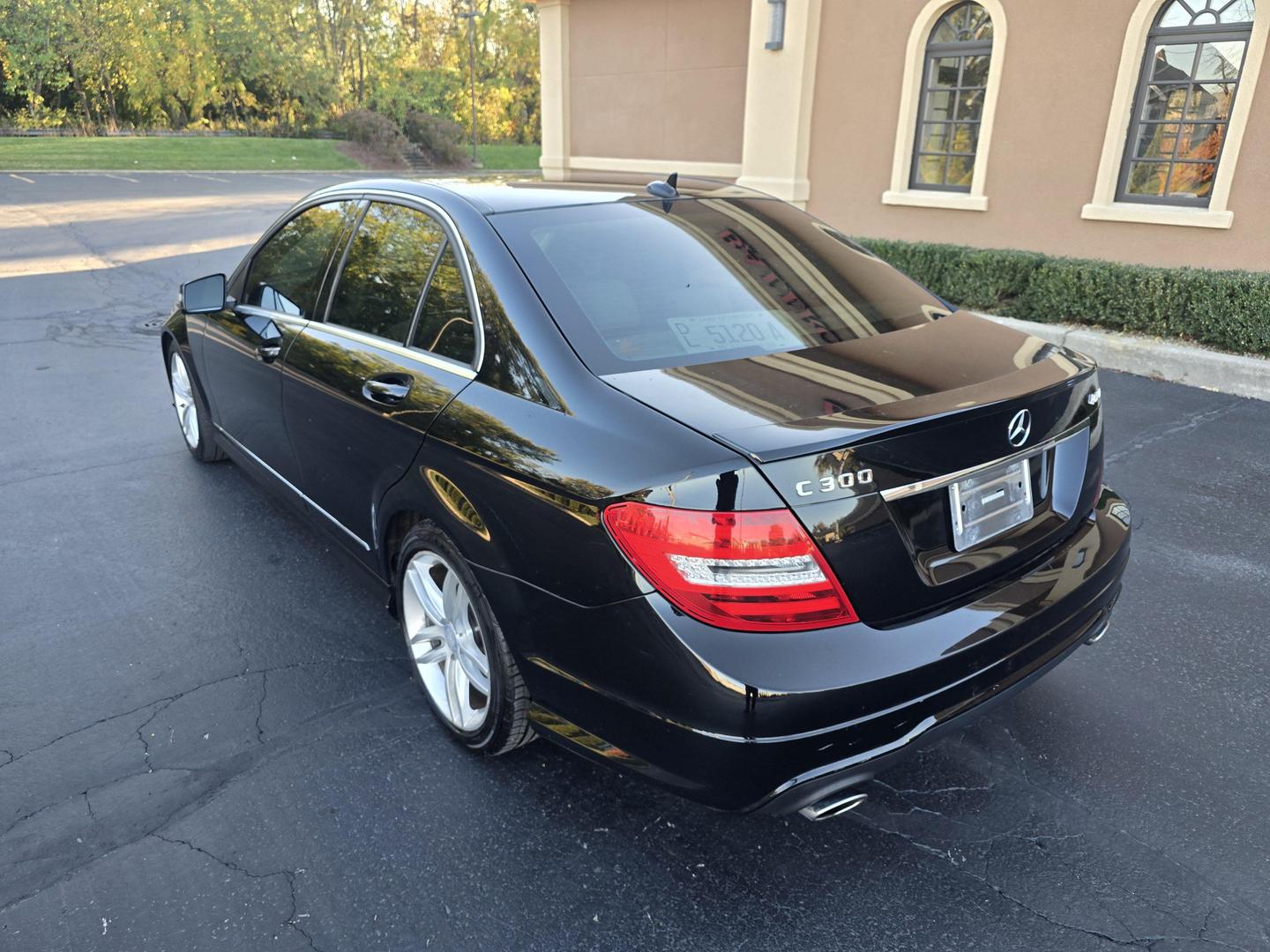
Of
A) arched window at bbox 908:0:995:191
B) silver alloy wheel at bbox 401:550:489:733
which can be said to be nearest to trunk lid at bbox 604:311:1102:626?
silver alloy wheel at bbox 401:550:489:733

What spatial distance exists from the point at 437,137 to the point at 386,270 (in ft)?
134

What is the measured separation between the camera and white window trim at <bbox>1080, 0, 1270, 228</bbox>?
775cm

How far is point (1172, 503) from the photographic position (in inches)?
183

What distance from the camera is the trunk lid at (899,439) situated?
1.93 metres

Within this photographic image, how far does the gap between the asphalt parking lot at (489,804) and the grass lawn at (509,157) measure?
37.9 metres

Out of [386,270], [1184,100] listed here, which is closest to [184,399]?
[386,270]

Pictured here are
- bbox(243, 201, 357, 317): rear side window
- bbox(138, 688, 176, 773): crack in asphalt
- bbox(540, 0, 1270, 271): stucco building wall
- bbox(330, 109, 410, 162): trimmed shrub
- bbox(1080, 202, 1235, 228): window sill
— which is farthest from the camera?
bbox(330, 109, 410, 162): trimmed shrub

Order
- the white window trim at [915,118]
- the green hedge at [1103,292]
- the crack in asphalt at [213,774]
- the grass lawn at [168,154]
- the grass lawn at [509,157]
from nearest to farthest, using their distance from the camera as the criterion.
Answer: the crack in asphalt at [213,774], the green hedge at [1103,292], the white window trim at [915,118], the grass lawn at [168,154], the grass lawn at [509,157]

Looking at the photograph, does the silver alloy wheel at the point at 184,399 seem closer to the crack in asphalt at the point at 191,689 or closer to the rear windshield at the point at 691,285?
the crack in asphalt at the point at 191,689

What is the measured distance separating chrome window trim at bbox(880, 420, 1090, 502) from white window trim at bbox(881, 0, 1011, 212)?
845 centimetres

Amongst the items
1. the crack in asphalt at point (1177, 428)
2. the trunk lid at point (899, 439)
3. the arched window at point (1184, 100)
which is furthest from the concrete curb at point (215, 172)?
the trunk lid at point (899, 439)

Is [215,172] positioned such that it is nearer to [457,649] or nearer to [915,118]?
[915,118]

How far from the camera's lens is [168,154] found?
3164cm

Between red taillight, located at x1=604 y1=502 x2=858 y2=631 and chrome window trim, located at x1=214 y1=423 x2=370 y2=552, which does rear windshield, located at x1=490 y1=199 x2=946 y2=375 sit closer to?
red taillight, located at x1=604 y1=502 x2=858 y2=631
